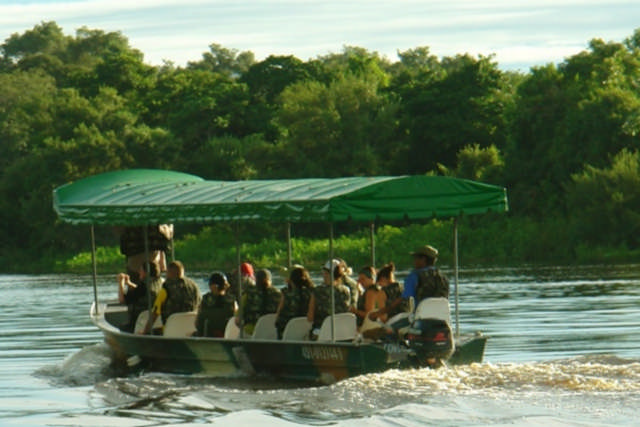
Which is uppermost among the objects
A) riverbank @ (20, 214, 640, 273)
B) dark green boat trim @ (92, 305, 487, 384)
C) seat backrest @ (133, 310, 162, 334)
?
seat backrest @ (133, 310, 162, 334)

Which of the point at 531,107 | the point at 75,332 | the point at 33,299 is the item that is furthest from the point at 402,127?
the point at 75,332

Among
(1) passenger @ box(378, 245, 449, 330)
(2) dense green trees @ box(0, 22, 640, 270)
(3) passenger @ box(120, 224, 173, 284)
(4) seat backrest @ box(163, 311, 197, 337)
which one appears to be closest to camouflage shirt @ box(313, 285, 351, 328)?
(1) passenger @ box(378, 245, 449, 330)

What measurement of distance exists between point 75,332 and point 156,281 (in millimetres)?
9789

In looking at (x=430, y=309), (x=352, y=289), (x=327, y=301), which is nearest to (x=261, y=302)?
(x=352, y=289)

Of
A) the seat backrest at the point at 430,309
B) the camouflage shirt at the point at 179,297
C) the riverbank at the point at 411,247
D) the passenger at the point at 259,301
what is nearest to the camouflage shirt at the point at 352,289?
the passenger at the point at 259,301

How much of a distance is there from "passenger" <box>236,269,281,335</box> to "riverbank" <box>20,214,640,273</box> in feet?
113

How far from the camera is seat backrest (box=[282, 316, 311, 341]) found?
16703mm

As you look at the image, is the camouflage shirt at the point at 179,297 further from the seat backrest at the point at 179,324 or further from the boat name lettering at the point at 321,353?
the boat name lettering at the point at 321,353

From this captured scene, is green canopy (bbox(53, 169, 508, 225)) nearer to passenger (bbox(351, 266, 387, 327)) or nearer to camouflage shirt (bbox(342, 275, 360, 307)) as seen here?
passenger (bbox(351, 266, 387, 327))

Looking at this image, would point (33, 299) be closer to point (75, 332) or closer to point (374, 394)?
point (75, 332)

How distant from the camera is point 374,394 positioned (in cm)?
1502

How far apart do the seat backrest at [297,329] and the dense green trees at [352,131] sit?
38.9m

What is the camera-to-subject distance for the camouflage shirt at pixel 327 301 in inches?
643

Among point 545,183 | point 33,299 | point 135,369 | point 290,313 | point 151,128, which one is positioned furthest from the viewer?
point 151,128
